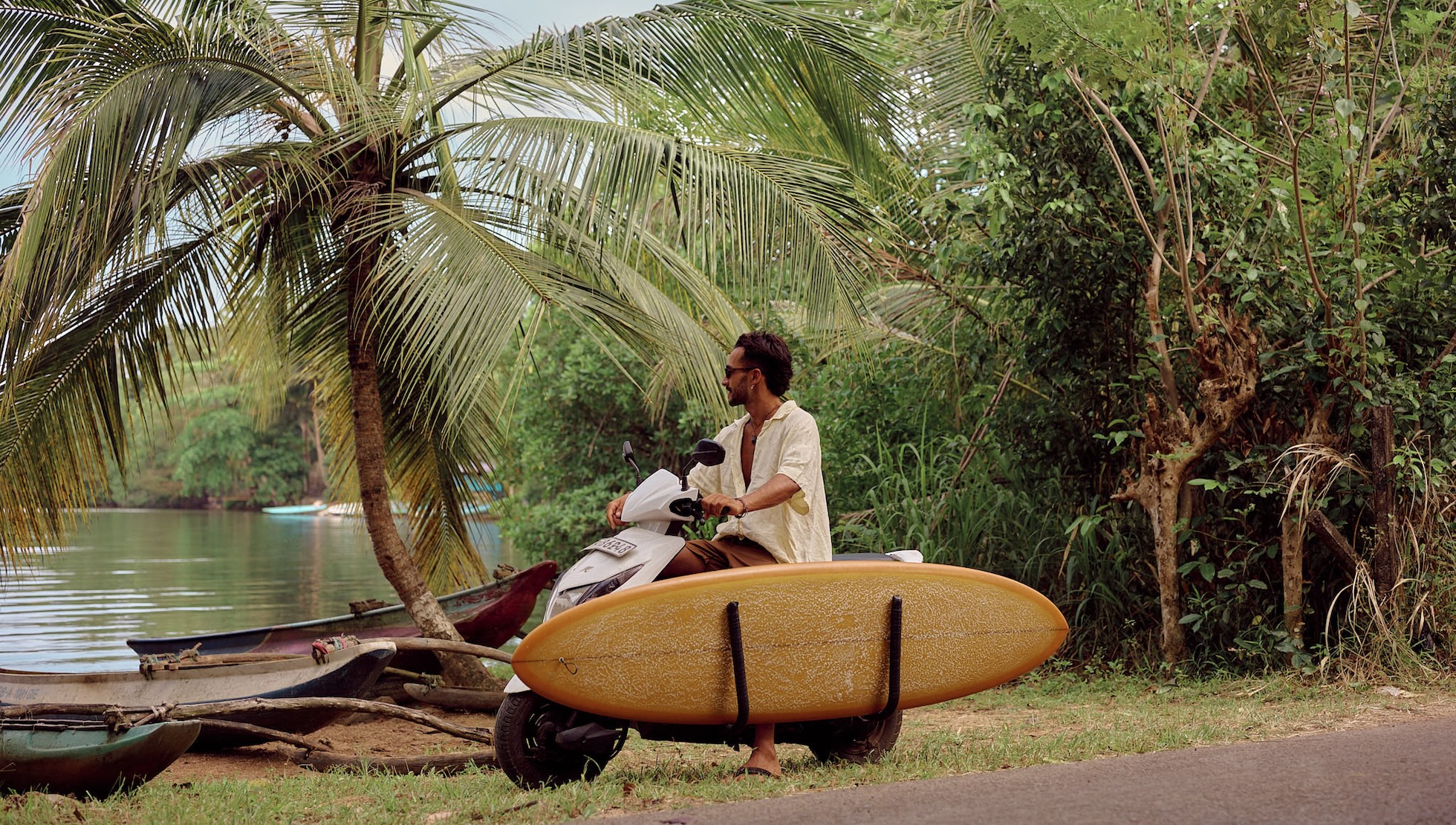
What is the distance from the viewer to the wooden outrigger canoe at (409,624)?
873cm

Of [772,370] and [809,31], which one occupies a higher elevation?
[809,31]

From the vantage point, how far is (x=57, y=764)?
5.04 m

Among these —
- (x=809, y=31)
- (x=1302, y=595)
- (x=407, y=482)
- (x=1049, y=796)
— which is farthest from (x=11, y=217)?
(x=1302, y=595)

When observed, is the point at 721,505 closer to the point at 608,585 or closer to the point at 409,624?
the point at 608,585

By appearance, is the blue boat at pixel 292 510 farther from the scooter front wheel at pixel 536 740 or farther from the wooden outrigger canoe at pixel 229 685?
the scooter front wheel at pixel 536 740

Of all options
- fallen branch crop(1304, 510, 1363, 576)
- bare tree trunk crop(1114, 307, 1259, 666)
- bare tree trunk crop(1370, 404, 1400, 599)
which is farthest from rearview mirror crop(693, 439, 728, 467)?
bare tree trunk crop(1370, 404, 1400, 599)

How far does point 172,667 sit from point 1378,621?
6.23m

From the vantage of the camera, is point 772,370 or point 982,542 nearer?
point 772,370

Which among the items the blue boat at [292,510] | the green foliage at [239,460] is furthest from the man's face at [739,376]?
the blue boat at [292,510]

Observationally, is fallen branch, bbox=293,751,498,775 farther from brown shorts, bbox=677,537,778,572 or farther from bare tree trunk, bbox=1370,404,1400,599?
bare tree trunk, bbox=1370,404,1400,599

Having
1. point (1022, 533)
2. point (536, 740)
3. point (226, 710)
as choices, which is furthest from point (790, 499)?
point (1022, 533)

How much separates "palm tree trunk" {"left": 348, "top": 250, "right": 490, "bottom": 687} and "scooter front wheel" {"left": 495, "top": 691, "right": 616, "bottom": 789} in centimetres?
386

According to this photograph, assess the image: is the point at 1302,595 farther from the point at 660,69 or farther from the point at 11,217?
the point at 11,217

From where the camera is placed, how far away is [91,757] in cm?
500
